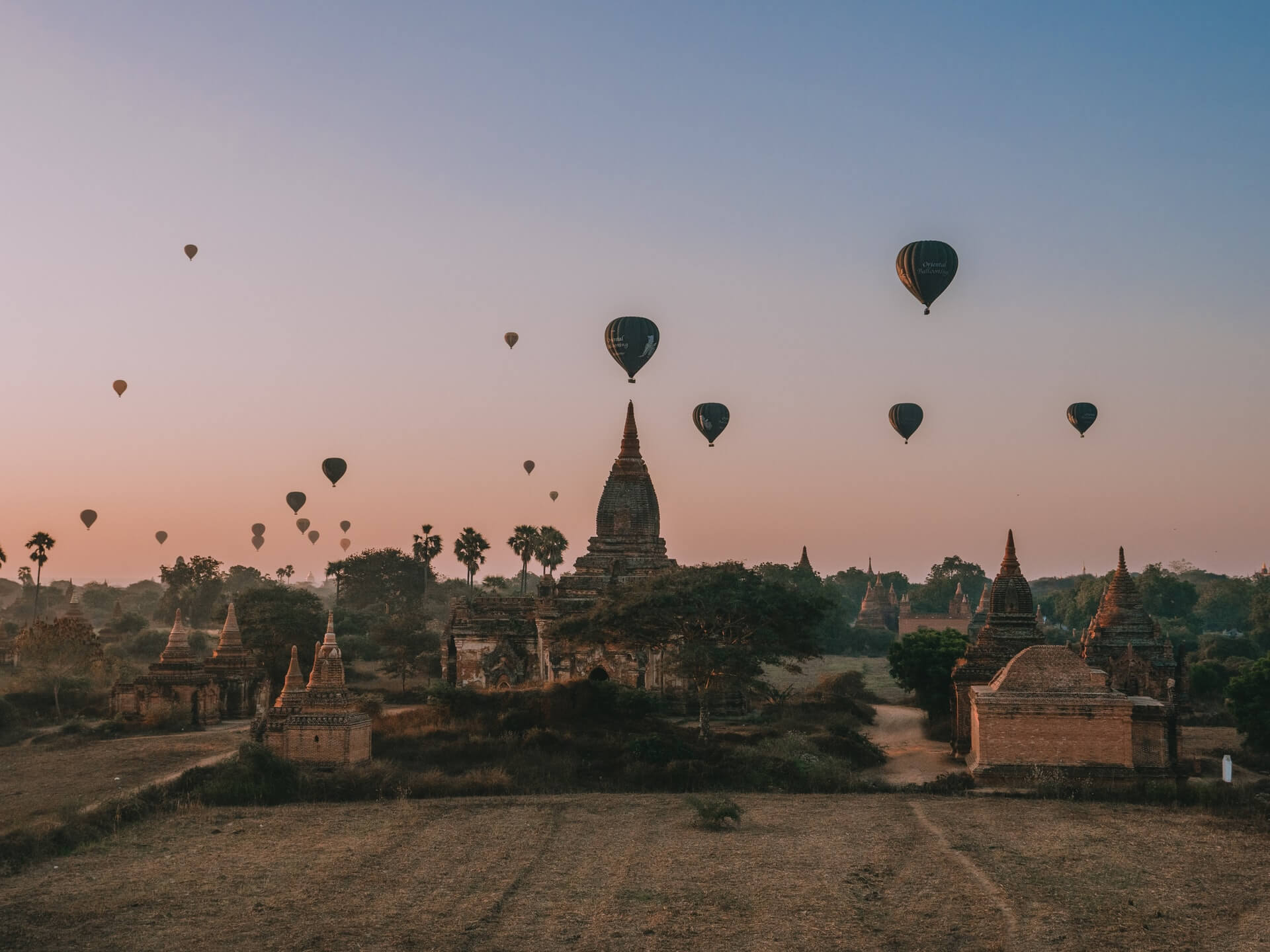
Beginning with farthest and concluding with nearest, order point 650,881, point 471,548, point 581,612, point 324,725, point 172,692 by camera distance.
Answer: point 471,548, point 581,612, point 172,692, point 324,725, point 650,881

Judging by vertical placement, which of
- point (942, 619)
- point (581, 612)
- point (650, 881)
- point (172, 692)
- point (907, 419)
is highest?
point (907, 419)

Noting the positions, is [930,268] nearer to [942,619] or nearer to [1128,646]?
[1128,646]

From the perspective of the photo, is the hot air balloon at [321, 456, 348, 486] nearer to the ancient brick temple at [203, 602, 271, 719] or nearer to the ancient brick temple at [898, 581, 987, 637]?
the ancient brick temple at [203, 602, 271, 719]

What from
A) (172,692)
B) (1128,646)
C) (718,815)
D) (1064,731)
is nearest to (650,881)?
(718,815)

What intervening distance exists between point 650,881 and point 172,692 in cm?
2466

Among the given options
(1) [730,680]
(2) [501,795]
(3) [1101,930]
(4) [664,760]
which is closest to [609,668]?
(1) [730,680]

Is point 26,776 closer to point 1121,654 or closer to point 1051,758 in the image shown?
point 1051,758

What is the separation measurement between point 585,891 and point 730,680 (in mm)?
14667

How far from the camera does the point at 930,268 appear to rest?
36.3m

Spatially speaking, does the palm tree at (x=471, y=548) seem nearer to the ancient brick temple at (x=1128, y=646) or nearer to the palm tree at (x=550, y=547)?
the palm tree at (x=550, y=547)

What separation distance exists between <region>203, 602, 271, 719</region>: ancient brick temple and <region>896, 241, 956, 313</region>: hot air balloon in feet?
83.7

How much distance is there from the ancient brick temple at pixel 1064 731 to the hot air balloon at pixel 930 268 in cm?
1366

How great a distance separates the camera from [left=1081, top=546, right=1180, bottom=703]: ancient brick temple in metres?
41.6

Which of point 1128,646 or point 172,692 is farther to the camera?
point 1128,646
